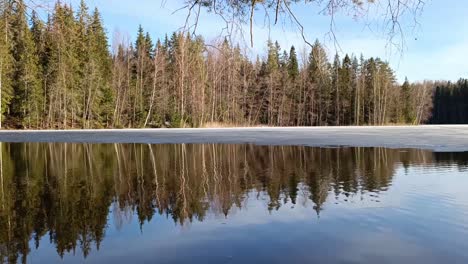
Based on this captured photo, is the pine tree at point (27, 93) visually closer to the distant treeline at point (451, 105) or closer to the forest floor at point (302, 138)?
the forest floor at point (302, 138)

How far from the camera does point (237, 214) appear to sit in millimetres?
7836

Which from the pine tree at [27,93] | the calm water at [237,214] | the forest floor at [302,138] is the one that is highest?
the pine tree at [27,93]

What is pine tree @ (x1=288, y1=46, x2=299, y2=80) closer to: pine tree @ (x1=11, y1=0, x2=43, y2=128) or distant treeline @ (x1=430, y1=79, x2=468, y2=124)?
pine tree @ (x1=11, y1=0, x2=43, y2=128)

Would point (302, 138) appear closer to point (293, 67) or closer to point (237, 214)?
point (237, 214)

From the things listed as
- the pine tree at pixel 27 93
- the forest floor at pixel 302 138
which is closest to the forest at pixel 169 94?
the pine tree at pixel 27 93

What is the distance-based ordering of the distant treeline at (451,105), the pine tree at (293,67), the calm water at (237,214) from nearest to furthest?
the calm water at (237,214) < the pine tree at (293,67) < the distant treeline at (451,105)

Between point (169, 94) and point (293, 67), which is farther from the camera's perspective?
point (293, 67)

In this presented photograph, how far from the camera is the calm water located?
5.68m

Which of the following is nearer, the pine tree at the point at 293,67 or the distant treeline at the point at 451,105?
the pine tree at the point at 293,67

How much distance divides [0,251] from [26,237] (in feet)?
2.05

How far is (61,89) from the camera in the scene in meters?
48.1

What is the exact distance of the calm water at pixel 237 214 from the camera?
5680 mm

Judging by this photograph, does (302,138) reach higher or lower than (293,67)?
lower

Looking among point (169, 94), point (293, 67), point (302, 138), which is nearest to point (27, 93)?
point (169, 94)
